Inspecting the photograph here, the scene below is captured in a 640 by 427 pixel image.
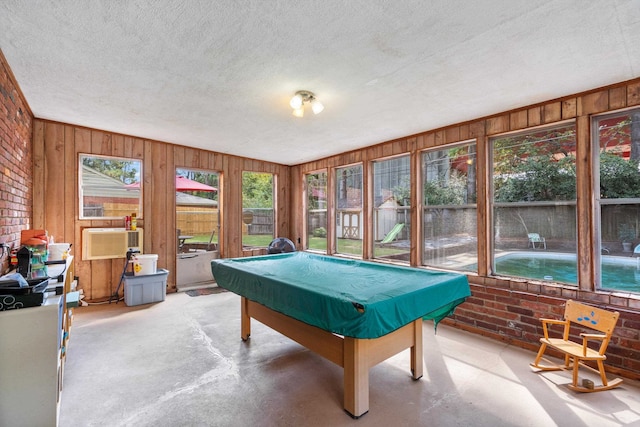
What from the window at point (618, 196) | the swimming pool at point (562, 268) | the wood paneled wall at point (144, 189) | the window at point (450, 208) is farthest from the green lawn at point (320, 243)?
the window at point (618, 196)

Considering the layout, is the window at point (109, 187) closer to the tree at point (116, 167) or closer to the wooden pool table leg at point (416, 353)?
the tree at point (116, 167)

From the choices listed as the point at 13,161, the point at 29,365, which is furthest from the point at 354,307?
the point at 13,161

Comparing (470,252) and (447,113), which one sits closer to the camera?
(447,113)

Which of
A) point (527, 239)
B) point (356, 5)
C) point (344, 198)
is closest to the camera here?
point (356, 5)

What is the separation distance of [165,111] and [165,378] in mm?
2932

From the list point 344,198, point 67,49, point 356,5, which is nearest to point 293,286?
point 356,5

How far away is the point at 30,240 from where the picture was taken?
310cm

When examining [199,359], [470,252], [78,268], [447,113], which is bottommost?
[199,359]

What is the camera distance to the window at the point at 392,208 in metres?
4.59

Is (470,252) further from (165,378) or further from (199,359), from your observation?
(165,378)

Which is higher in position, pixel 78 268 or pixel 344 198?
pixel 344 198

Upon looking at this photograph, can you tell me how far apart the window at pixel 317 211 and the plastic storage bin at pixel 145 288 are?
2.93m

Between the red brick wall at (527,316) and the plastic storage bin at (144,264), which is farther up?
the plastic storage bin at (144,264)

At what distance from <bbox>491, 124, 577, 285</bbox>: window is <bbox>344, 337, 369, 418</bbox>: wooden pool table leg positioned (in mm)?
2395
